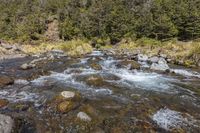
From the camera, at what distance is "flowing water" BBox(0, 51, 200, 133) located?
12.2 meters

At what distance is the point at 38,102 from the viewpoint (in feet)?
49.4

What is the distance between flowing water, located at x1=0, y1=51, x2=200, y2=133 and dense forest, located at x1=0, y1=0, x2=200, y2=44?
90.1 feet

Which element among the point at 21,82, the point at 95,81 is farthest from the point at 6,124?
the point at 95,81

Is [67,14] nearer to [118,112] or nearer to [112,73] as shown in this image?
[112,73]

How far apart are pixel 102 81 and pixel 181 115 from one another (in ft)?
24.8

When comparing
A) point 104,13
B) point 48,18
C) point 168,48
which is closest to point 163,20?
point 168,48

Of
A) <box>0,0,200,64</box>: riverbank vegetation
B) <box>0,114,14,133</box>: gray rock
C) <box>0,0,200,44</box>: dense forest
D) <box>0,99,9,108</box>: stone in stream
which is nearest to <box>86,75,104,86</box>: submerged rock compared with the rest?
<box>0,99,9,108</box>: stone in stream

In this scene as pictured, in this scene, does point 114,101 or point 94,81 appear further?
point 94,81

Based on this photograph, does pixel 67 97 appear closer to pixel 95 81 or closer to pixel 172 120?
pixel 95 81

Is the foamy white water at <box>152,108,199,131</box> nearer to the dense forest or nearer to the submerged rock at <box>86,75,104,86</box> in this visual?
the submerged rock at <box>86,75,104,86</box>

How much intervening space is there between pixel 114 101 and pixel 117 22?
41876mm

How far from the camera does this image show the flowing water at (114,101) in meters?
12.2

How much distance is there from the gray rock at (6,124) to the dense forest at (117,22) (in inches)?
1628

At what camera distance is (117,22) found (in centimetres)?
5578
